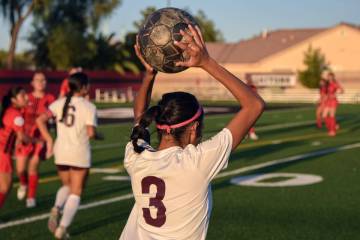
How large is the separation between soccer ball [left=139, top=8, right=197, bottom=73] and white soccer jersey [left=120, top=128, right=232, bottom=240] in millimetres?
506

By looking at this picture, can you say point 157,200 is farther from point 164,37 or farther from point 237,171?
point 237,171

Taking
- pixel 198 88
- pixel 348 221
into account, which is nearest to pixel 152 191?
pixel 348 221

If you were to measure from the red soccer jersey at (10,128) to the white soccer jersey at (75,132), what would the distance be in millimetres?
1084

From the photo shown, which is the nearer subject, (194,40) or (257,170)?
(194,40)

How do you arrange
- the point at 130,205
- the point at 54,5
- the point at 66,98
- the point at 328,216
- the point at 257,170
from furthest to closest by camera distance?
1. the point at 54,5
2. the point at 257,170
3. the point at 130,205
4. the point at 328,216
5. the point at 66,98

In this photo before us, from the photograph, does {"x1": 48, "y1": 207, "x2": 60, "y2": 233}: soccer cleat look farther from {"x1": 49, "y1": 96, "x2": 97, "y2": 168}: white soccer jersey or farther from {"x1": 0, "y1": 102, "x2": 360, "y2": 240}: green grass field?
{"x1": 49, "y1": 96, "x2": 97, "y2": 168}: white soccer jersey

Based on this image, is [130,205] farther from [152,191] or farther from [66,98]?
[152,191]

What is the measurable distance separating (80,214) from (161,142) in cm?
535

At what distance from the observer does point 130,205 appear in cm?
942

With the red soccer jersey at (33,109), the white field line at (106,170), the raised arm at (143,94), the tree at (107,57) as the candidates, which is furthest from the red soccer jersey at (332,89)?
the tree at (107,57)

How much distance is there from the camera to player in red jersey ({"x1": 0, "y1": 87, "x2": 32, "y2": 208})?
8.40m

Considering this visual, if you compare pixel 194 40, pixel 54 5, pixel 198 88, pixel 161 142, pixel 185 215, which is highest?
pixel 194 40

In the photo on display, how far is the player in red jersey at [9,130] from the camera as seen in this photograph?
27.6ft

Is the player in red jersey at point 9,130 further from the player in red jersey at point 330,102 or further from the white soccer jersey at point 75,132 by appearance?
the player in red jersey at point 330,102
